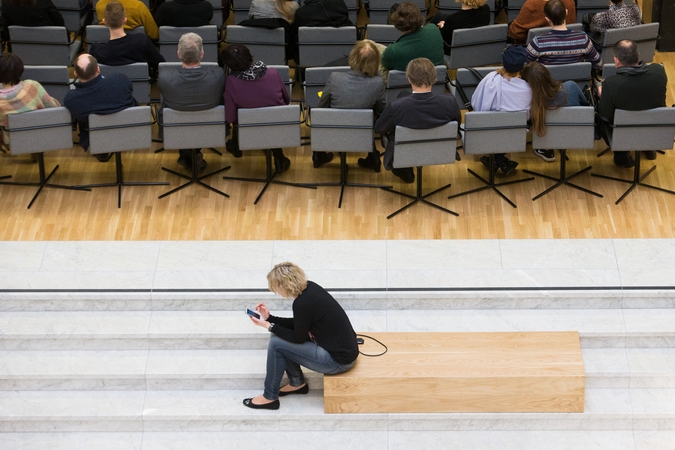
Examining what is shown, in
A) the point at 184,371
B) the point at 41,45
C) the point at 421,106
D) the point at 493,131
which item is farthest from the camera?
the point at 41,45

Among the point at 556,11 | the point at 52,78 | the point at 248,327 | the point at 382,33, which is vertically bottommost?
the point at 248,327

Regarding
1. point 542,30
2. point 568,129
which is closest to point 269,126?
point 568,129

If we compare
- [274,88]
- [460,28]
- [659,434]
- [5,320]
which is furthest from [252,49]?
[659,434]

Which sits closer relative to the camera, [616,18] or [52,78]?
[52,78]

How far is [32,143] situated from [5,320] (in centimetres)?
133

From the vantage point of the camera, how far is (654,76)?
681cm

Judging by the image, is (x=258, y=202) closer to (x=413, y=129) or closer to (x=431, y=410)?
(x=413, y=129)

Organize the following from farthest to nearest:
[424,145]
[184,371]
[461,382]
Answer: [424,145] → [184,371] → [461,382]

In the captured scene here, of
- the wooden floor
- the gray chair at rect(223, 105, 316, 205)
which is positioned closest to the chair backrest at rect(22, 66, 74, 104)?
the wooden floor

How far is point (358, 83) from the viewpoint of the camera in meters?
6.97

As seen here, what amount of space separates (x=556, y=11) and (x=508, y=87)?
920mm

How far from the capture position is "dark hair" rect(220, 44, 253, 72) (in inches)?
273

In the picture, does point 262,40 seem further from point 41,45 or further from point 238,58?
point 41,45

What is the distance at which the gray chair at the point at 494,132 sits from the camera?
680 centimetres
